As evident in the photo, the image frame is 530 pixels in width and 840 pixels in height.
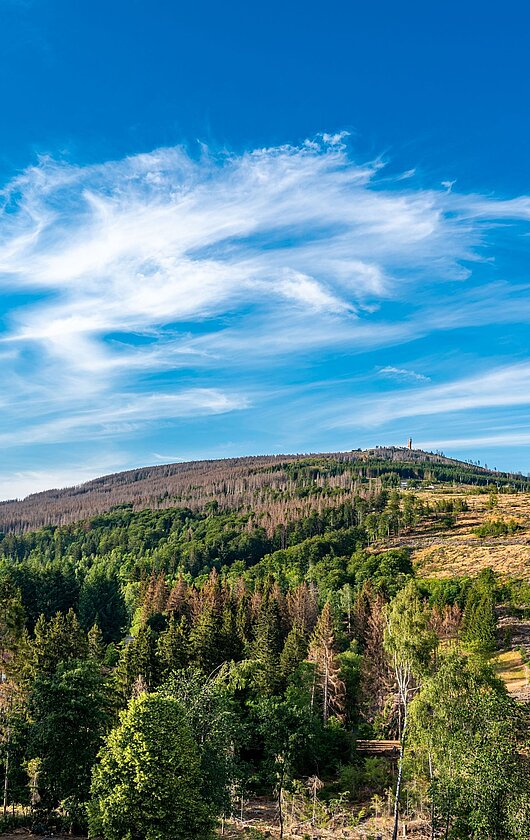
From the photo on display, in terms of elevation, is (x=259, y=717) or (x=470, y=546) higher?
(x=470, y=546)

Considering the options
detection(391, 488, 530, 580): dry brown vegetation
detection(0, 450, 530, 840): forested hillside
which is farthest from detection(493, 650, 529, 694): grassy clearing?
detection(391, 488, 530, 580): dry brown vegetation

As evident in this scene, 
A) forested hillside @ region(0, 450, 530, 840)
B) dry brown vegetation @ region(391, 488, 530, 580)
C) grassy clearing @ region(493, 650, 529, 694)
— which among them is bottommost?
grassy clearing @ region(493, 650, 529, 694)

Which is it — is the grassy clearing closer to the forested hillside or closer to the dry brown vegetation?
the forested hillside

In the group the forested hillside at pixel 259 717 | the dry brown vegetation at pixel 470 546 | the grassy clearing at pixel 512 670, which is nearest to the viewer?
the forested hillside at pixel 259 717

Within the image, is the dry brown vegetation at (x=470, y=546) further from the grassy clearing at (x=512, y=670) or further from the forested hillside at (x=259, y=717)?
the grassy clearing at (x=512, y=670)

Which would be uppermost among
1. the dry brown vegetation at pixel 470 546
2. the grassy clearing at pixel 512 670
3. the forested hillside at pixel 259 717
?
the dry brown vegetation at pixel 470 546

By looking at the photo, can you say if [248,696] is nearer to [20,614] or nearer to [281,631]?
[281,631]

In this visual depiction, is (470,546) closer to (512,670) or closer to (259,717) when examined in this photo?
(512,670)

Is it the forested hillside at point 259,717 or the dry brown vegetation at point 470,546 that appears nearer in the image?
the forested hillside at point 259,717

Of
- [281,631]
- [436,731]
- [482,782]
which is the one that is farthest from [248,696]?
[482,782]

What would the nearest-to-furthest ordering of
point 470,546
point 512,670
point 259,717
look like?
point 259,717
point 512,670
point 470,546

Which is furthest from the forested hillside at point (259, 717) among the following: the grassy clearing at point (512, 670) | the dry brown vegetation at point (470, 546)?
the dry brown vegetation at point (470, 546)

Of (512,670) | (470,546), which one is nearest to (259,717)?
(512,670)

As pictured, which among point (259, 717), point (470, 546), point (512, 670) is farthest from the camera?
point (470, 546)
